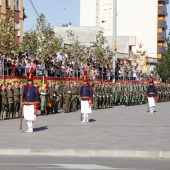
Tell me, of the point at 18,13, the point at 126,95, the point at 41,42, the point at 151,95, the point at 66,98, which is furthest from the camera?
the point at 18,13

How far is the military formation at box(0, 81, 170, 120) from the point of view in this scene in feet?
107

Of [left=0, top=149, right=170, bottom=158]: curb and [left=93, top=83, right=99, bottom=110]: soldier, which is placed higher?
[left=93, top=83, right=99, bottom=110]: soldier

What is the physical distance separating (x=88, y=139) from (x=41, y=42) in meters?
23.0

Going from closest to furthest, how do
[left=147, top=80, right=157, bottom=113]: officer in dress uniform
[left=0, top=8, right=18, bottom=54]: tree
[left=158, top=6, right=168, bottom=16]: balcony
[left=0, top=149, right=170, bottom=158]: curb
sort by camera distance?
[left=0, top=149, right=170, bottom=158]: curb < [left=0, top=8, right=18, bottom=54]: tree < [left=147, top=80, right=157, bottom=113]: officer in dress uniform < [left=158, top=6, right=168, bottom=16]: balcony

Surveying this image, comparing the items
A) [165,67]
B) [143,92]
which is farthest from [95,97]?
[165,67]

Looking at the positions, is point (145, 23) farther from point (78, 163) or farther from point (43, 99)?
point (78, 163)

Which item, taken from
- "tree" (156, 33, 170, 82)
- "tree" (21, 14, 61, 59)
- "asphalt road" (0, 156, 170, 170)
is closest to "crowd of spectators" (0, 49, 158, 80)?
"tree" (21, 14, 61, 59)

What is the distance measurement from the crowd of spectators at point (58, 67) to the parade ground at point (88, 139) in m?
8.15

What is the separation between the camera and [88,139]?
21562 mm

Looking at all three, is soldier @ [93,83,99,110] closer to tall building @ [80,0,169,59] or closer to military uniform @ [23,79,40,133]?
military uniform @ [23,79,40,133]

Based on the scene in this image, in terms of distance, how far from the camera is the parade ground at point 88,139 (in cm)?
1794

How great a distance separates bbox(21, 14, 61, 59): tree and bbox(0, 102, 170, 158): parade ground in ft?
47.0

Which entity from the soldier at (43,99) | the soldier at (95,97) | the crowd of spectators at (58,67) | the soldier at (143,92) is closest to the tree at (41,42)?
the crowd of spectators at (58,67)

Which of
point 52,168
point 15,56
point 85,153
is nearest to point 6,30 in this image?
point 15,56
